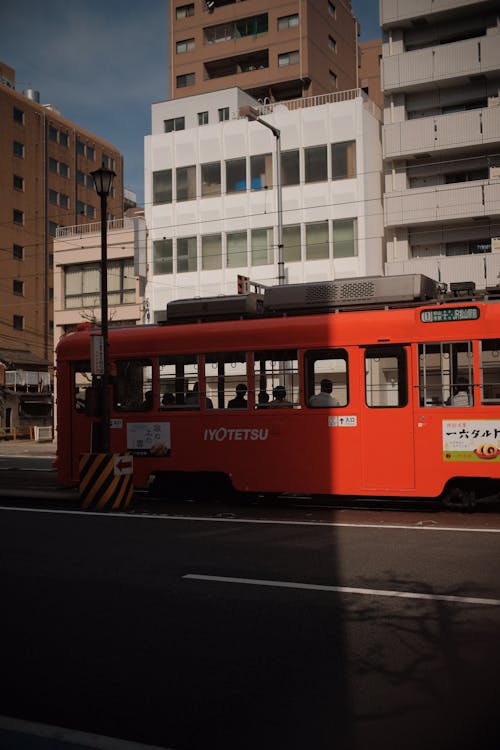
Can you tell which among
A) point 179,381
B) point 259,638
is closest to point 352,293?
point 179,381

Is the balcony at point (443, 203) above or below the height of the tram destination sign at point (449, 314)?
above

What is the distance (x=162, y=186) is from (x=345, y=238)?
33.2ft

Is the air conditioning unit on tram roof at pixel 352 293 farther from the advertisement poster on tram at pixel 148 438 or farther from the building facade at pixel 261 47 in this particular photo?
the building facade at pixel 261 47

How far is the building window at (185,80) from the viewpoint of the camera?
54.9 meters

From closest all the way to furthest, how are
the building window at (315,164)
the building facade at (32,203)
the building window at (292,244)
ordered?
the building window at (315,164), the building window at (292,244), the building facade at (32,203)

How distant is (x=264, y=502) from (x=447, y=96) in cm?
2589

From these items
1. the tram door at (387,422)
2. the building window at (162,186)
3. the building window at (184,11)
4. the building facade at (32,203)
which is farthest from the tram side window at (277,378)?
the building window at (184,11)

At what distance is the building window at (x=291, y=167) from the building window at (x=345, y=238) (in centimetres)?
294

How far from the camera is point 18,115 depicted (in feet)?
207

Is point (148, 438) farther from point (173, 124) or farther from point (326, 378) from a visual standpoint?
point (173, 124)

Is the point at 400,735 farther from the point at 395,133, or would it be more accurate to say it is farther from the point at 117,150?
the point at 117,150

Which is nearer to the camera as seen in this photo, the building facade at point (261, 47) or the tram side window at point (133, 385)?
the tram side window at point (133, 385)

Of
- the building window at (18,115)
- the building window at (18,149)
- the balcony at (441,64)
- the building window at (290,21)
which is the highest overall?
the building window at (290,21)

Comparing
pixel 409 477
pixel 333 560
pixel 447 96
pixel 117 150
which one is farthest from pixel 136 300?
pixel 117 150
